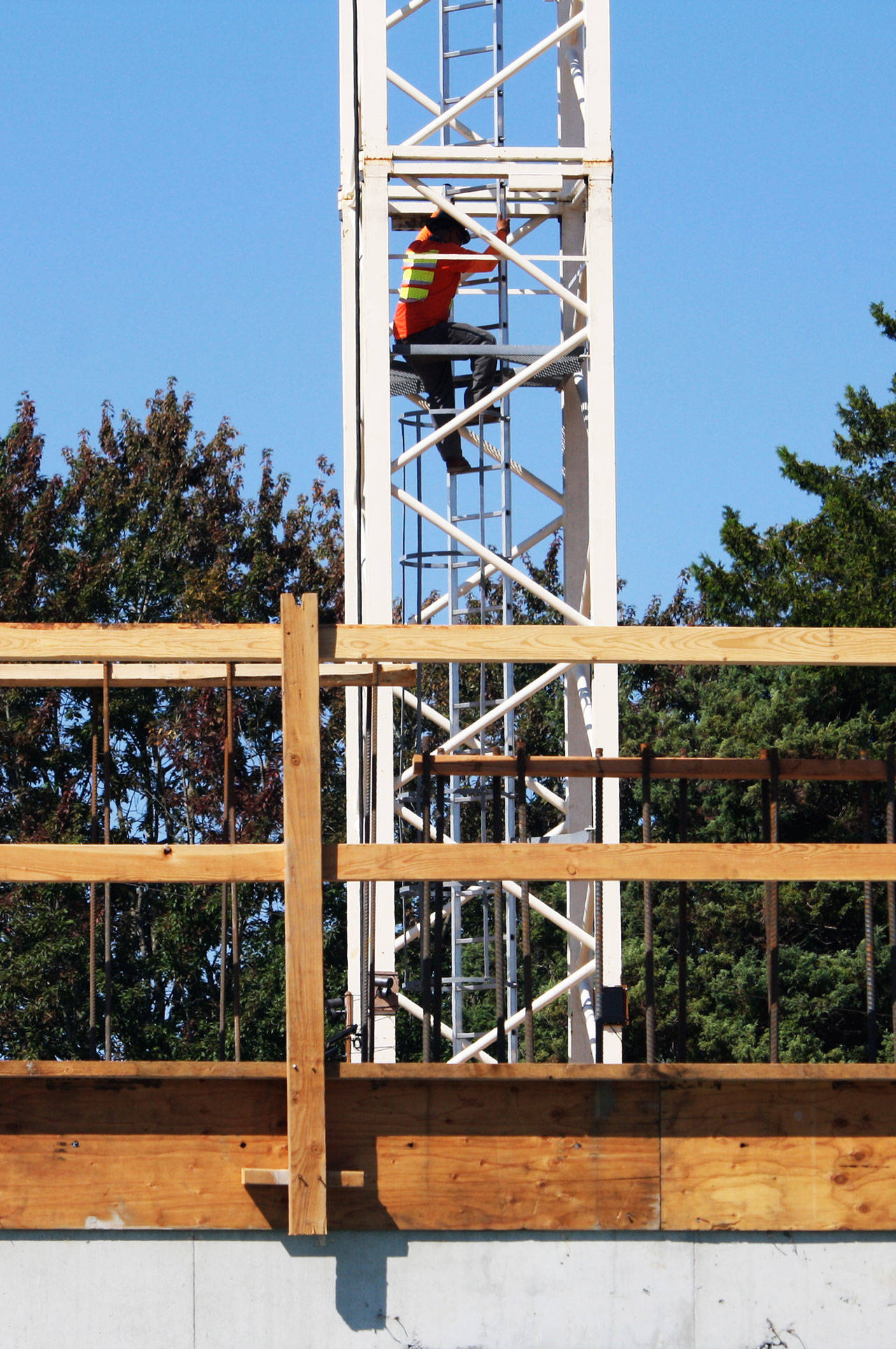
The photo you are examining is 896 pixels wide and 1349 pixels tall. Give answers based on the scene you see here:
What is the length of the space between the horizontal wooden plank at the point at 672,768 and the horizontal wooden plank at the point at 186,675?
0.45 meters

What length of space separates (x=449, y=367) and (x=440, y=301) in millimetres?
416

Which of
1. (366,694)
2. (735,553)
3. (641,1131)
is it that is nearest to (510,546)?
(366,694)

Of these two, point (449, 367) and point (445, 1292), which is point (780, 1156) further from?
point (449, 367)

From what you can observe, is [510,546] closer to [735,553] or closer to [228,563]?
[735,553]

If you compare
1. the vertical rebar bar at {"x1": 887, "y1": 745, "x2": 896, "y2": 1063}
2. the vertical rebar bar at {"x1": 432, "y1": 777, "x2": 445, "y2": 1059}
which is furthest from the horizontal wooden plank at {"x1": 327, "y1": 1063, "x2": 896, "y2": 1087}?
the vertical rebar bar at {"x1": 432, "y1": 777, "x2": 445, "y2": 1059}

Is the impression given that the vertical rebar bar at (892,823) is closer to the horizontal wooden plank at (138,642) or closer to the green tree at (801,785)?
the horizontal wooden plank at (138,642)

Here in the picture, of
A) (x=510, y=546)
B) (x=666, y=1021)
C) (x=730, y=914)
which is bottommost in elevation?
(x=666, y=1021)

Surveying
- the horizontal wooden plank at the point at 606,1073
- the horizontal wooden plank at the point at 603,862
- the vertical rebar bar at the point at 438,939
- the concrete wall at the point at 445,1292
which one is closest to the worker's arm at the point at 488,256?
the vertical rebar bar at the point at 438,939

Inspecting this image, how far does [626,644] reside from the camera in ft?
18.0

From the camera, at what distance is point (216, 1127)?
522 cm

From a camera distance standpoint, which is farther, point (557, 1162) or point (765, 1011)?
point (765, 1011)

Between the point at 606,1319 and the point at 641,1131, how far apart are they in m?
0.56

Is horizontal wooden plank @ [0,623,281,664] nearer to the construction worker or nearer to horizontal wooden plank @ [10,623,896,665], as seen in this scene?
horizontal wooden plank @ [10,623,896,665]

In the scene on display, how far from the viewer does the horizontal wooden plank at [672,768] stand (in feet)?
25.2
